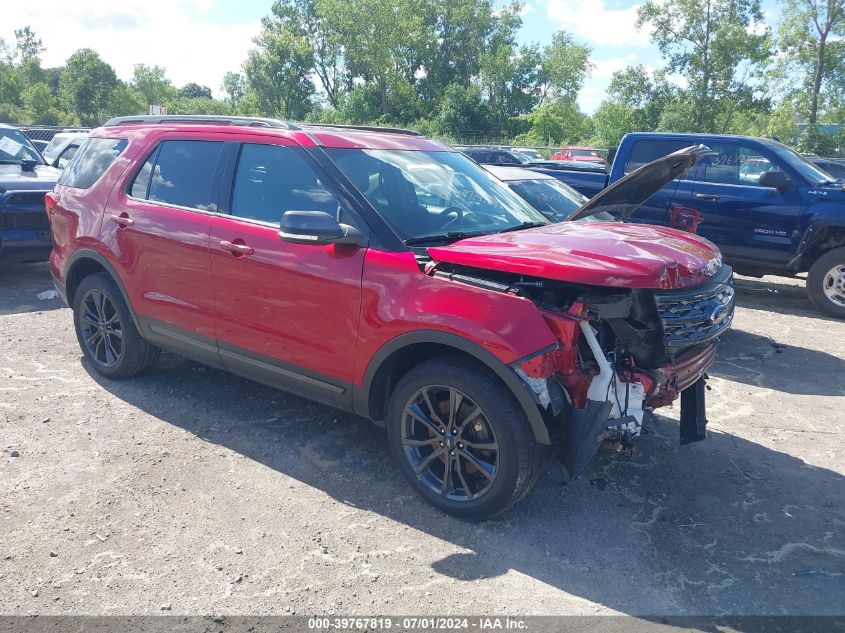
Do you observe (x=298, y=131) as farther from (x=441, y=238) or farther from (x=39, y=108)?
(x=39, y=108)

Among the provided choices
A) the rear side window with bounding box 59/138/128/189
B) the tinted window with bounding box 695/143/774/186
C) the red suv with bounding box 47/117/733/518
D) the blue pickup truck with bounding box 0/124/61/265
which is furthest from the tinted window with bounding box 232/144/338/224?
the tinted window with bounding box 695/143/774/186

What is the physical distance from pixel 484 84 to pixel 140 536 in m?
53.3

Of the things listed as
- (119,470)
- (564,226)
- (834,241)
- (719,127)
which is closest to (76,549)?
(119,470)

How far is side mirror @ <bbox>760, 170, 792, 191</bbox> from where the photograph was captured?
834cm

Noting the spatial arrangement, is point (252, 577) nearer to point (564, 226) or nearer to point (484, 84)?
point (564, 226)

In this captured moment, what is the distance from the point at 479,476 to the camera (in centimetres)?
356

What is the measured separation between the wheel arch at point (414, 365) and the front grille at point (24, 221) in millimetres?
6224

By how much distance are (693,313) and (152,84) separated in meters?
98.7

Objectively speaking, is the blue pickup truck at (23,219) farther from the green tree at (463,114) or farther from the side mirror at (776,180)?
Result: the green tree at (463,114)

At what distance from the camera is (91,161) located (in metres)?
5.31

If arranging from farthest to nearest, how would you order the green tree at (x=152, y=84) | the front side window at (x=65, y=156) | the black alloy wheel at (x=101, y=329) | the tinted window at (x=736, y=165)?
1. the green tree at (x=152, y=84)
2. the front side window at (x=65, y=156)
3. the tinted window at (x=736, y=165)
4. the black alloy wheel at (x=101, y=329)

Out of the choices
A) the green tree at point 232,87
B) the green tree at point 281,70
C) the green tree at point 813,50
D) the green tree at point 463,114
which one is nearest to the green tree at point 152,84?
the green tree at point 232,87

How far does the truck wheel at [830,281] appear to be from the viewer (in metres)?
8.20

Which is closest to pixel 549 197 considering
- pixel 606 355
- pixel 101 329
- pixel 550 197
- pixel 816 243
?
pixel 550 197
